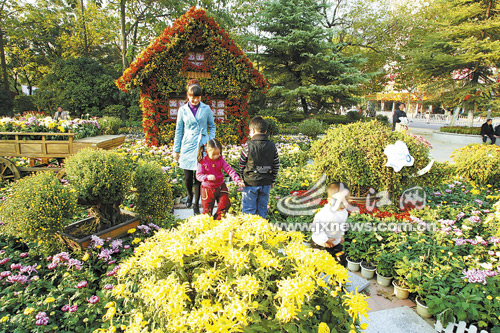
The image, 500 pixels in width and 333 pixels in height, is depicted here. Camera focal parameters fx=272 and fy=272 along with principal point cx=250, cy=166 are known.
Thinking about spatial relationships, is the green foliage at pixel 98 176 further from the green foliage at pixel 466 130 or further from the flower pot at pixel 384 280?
the green foliage at pixel 466 130

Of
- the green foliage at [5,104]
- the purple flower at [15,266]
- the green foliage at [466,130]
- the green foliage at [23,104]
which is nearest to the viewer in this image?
the purple flower at [15,266]

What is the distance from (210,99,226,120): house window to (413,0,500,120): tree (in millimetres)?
16206

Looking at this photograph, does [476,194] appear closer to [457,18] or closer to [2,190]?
[2,190]

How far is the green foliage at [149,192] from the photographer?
3.62 metres

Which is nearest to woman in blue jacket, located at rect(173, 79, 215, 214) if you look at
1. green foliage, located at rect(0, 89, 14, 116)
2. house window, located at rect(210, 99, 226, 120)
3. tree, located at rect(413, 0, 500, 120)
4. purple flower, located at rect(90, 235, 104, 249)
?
purple flower, located at rect(90, 235, 104, 249)

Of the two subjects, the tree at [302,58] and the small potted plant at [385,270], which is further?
the tree at [302,58]

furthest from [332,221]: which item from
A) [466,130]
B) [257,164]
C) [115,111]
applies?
[115,111]

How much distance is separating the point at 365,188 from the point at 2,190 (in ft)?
21.0

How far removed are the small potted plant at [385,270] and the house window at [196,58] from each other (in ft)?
26.4

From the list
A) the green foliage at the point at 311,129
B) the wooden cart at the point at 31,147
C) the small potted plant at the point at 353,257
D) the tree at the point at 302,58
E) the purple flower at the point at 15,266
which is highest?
the tree at the point at 302,58

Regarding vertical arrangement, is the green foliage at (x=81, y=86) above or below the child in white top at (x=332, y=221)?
above

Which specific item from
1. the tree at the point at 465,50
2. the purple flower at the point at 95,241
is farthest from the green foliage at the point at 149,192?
the tree at the point at 465,50

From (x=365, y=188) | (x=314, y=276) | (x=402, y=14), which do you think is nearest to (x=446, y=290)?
(x=314, y=276)

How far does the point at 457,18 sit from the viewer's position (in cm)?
1789
